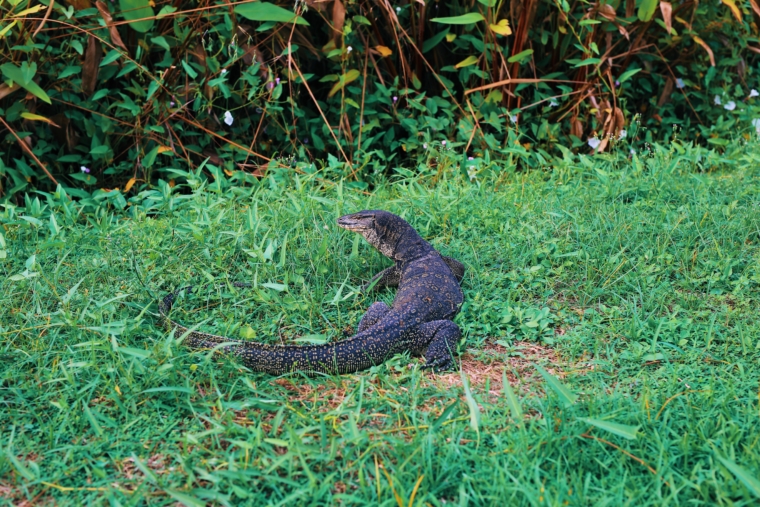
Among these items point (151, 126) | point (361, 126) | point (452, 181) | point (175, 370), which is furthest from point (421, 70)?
point (175, 370)

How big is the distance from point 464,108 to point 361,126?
3.47 feet

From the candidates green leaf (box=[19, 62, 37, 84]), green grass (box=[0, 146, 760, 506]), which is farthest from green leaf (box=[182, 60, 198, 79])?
green leaf (box=[19, 62, 37, 84])

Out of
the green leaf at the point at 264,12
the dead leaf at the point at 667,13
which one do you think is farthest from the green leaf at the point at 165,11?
the dead leaf at the point at 667,13

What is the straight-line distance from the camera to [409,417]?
3.02 m

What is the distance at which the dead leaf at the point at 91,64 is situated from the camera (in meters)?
5.28

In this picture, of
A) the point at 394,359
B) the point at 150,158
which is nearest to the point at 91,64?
the point at 150,158

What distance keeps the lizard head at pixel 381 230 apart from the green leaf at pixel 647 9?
3076 millimetres

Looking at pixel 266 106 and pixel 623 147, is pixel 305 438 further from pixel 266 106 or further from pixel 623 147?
pixel 623 147

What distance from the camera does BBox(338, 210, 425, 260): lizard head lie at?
4430 millimetres

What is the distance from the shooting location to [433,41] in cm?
621

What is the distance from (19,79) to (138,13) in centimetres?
95

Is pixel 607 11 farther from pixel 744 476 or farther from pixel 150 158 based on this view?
pixel 744 476

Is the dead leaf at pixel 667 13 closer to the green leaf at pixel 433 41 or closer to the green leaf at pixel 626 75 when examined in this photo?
the green leaf at pixel 626 75

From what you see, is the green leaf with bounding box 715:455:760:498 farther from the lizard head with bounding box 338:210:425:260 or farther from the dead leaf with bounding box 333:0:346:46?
the dead leaf with bounding box 333:0:346:46
